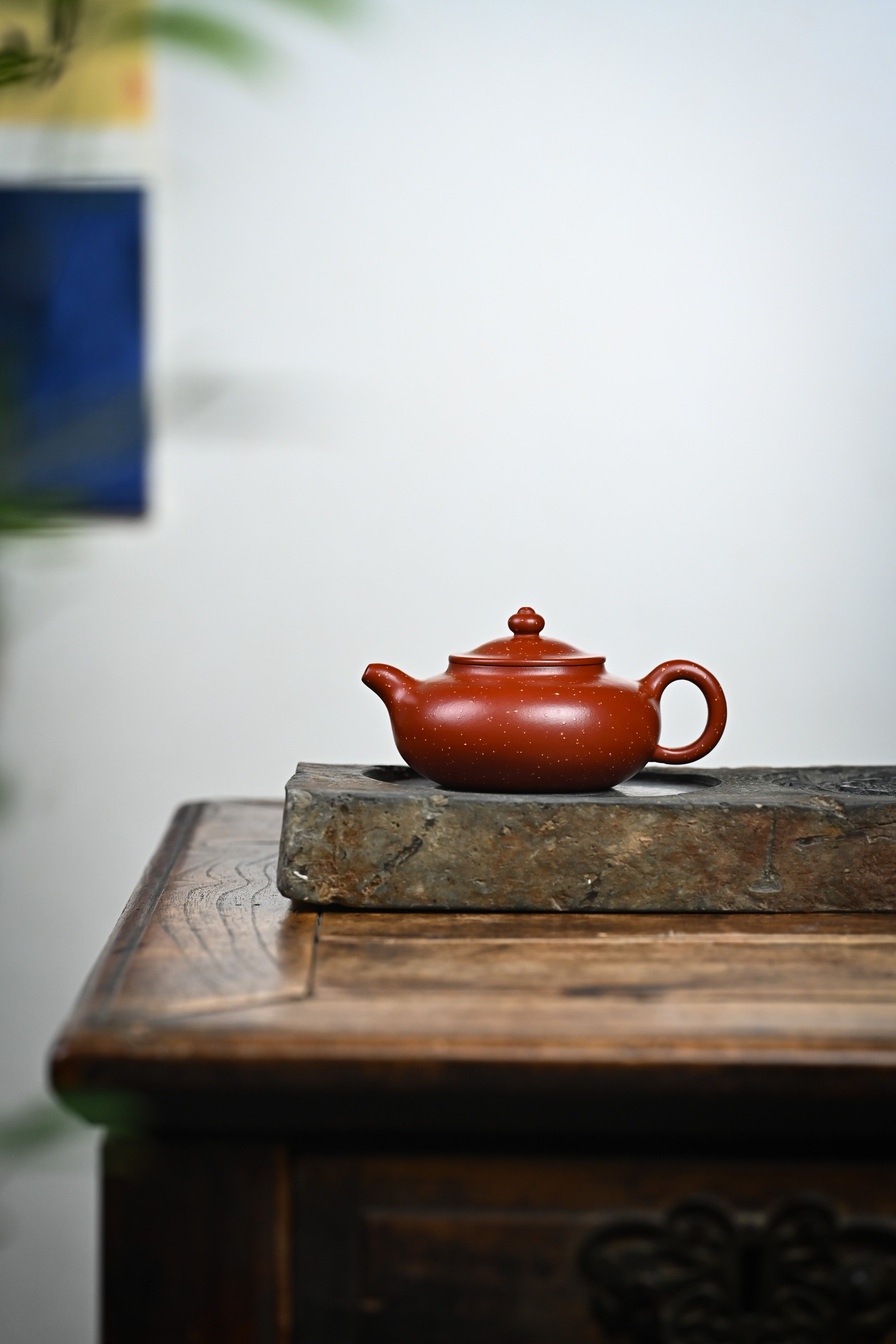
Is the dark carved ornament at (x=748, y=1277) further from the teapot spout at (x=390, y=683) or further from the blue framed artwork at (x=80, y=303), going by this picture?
the blue framed artwork at (x=80, y=303)

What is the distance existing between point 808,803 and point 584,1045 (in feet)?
1.11

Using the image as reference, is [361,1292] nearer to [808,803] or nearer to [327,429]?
[808,803]

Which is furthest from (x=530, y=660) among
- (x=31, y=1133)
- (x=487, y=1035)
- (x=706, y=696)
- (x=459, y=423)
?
(x=459, y=423)

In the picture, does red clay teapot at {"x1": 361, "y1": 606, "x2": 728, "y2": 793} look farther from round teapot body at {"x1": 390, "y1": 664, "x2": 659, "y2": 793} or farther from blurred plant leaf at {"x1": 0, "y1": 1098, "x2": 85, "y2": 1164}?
blurred plant leaf at {"x1": 0, "y1": 1098, "x2": 85, "y2": 1164}

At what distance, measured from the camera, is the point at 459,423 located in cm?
161

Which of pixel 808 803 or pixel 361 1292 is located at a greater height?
pixel 808 803

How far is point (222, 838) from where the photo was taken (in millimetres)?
1098

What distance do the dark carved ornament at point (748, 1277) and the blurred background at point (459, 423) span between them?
1067mm

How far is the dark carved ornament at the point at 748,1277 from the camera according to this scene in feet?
1.90

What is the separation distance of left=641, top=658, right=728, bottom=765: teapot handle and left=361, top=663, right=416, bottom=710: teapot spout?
181 millimetres

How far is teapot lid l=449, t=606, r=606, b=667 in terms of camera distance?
892 mm

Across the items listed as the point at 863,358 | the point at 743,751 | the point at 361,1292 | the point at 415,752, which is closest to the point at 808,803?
the point at 415,752

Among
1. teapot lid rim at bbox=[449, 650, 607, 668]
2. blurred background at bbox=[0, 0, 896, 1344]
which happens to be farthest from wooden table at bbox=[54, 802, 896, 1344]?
blurred background at bbox=[0, 0, 896, 1344]

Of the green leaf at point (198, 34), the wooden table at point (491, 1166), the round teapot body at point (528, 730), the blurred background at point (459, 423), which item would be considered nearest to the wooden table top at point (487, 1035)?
the wooden table at point (491, 1166)
